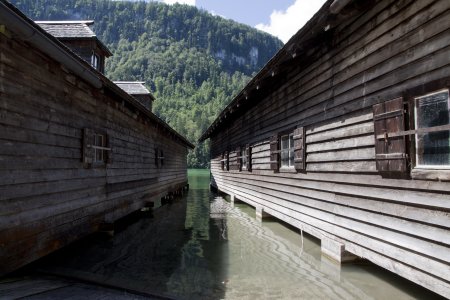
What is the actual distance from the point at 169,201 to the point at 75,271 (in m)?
13.4

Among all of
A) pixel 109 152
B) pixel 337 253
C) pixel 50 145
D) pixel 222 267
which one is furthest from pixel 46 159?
pixel 337 253

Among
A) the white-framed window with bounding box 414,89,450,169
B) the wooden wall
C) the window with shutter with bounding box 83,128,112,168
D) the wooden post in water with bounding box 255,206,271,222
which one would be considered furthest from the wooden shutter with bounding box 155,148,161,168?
the white-framed window with bounding box 414,89,450,169

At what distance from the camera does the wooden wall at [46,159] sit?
5004mm

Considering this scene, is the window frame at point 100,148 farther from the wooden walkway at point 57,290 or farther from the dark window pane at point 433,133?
the dark window pane at point 433,133

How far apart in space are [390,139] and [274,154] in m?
5.47

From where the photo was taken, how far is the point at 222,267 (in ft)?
21.0

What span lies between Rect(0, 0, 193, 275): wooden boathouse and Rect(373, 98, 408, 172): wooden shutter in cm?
552

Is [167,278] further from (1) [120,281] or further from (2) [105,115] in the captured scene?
(2) [105,115]

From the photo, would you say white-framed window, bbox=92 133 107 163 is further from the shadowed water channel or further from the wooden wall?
the shadowed water channel

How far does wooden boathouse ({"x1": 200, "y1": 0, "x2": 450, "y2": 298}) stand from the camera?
166 inches

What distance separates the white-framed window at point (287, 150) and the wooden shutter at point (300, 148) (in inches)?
35.1

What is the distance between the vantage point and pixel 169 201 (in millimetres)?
19141

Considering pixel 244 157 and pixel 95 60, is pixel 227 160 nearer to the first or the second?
pixel 244 157

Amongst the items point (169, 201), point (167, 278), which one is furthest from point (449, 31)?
point (169, 201)
